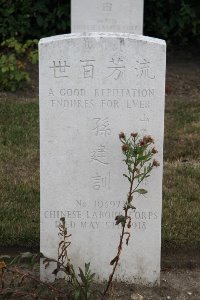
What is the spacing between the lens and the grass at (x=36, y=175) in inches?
181

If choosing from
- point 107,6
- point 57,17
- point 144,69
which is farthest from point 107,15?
point 144,69

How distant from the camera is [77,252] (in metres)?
3.94

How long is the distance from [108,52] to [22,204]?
1.74 m

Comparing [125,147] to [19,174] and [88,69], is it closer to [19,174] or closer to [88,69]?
[88,69]

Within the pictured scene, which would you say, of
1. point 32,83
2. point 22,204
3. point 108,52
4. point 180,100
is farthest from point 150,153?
point 32,83

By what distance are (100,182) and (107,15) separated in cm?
470

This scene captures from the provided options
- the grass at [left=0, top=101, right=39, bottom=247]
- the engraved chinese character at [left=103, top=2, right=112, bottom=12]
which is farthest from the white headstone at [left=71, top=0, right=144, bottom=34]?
the grass at [left=0, top=101, right=39, bottom=247]

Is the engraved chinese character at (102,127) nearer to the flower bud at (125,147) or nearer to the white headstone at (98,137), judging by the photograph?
the white headstone at (98,137)

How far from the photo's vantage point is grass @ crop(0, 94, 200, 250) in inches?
181

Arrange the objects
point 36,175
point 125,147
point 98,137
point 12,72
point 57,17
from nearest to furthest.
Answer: point 125,147
point 98,137
point 36,175
point 12,72
point 57,17

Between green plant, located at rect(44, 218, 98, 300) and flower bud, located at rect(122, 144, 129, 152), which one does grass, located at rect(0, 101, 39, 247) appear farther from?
flower bud, located at rect(122, 144, 129, 152)

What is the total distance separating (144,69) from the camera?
12.1ft

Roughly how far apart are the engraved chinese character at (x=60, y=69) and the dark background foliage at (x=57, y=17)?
5.93 m

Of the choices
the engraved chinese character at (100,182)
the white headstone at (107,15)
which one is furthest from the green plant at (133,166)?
the white headstone at (107,15)
